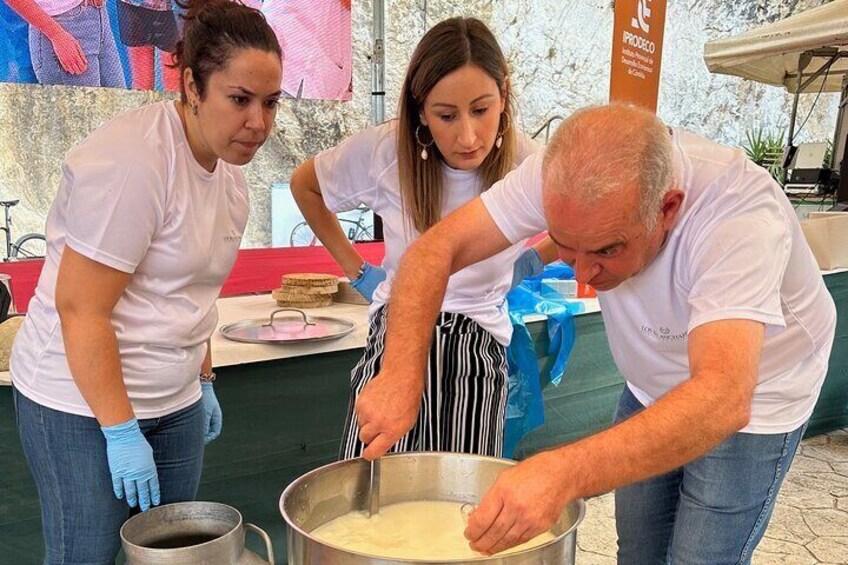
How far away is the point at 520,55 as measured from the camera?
663 cm

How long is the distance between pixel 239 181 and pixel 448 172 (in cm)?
44

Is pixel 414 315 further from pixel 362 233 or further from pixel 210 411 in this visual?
pixel 362 233

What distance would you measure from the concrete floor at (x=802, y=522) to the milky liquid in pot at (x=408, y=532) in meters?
1.68

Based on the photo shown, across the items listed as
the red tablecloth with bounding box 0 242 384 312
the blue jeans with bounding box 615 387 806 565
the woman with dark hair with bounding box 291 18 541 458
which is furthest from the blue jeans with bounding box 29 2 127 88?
the blue jeans with bounding box 615 387 806 565

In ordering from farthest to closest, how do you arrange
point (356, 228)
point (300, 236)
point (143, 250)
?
point (300, 236), point (356, 228), point (143, 250)

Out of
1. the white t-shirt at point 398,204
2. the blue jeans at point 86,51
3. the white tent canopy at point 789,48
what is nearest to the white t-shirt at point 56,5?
the blue jeans at point 86,51

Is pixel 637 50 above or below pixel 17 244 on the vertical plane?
above

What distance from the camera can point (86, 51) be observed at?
117 inches

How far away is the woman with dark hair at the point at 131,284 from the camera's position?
1074mm

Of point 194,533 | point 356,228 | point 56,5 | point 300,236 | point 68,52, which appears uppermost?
point 56,5

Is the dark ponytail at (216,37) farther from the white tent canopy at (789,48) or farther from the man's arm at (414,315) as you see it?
the white tent canopy at (789,48)

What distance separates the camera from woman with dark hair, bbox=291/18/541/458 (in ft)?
4.75

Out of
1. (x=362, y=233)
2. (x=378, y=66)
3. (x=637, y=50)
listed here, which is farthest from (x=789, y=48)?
(x=362, y=233)

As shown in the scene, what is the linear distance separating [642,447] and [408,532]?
33 centimetres
